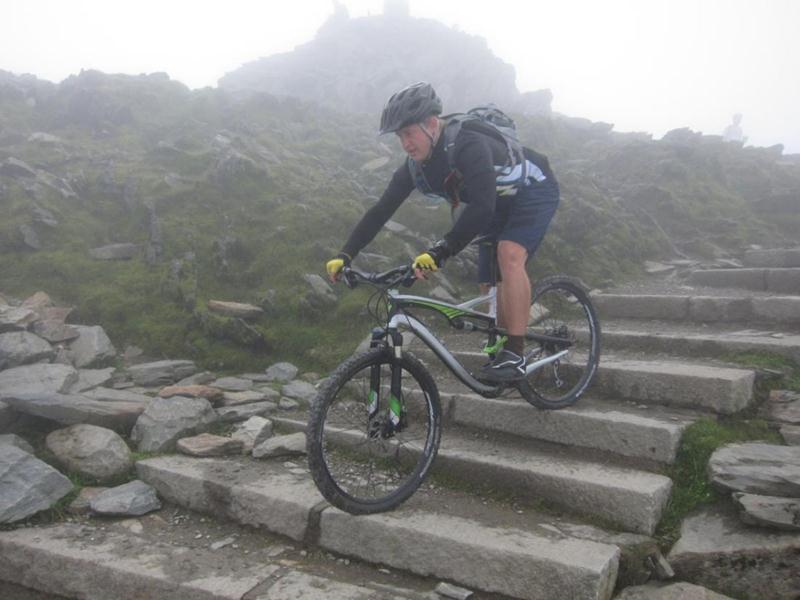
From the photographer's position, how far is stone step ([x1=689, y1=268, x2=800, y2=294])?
8719mm

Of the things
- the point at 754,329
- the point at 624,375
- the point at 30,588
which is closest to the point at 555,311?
the point at 624,375

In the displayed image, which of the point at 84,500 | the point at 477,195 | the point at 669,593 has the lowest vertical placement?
the point at 84,500

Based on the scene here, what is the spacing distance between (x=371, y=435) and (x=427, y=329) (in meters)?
1.01

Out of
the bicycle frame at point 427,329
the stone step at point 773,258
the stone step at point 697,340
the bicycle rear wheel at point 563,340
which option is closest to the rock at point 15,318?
the bicycle frame at point 427,329

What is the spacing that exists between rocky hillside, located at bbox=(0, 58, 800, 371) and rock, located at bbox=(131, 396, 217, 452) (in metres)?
1.58

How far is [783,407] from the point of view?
4.86m

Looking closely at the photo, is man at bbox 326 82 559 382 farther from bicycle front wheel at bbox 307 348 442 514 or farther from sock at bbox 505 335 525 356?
bicycle front wheel at bbox 307 348 442 514

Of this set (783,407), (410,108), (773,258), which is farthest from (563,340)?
(773,258)

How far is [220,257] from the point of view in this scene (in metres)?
9.14

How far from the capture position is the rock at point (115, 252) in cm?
926

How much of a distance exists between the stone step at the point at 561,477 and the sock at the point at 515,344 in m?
0.95

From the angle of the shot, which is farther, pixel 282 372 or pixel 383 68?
pixel 383 68

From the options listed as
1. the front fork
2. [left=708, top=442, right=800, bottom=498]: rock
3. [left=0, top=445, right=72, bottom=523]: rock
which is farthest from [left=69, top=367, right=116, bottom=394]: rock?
[left=708, top=442, right=800, bottom=498]: rock

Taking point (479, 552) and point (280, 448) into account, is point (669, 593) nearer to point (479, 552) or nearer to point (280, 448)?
point (479, 552)
